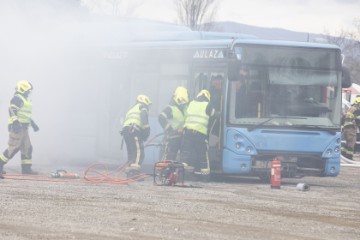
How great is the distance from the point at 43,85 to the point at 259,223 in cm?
1375

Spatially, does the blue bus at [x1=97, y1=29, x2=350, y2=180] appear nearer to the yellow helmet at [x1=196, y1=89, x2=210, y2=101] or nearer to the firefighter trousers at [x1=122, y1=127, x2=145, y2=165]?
the yellow helmet at [x1=196, y1=89, x2=210, y2=101]

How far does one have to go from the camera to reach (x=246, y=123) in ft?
61.5

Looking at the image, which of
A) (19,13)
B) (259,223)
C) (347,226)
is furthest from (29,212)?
(19,13)

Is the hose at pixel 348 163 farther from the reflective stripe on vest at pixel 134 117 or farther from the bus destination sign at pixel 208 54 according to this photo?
the reflective stripe on vest at pixel 134 117

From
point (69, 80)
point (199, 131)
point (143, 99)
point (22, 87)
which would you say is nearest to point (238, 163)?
point (199, 131)

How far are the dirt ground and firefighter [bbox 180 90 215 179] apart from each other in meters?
0.68

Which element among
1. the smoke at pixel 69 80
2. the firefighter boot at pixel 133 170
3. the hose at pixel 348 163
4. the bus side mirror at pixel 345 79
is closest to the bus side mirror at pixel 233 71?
the bus side mirror at pixel 345 79

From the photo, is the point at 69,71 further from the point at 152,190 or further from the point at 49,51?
the point at 152,190

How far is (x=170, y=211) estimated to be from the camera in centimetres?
1298

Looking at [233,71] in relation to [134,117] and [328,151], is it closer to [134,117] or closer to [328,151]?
[134,117]

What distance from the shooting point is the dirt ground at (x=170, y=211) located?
11.0 meters

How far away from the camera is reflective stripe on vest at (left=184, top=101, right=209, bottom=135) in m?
18.6

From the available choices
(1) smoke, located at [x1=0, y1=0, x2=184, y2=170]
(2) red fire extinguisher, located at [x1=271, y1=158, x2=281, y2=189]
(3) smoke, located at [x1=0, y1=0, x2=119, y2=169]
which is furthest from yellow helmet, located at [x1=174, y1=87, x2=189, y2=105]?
(3) smoke, located at [x1=0, y1=0, x2=119, y2=169]

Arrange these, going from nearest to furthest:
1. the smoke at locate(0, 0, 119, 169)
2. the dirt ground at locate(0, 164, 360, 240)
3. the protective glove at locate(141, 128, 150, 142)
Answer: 1. the dirt ground at locate(0, 164, 360, 240)
2. the protective glove at locate(141, 128, 150, 142)
3. the smoke at locate(0, 0, 119, 169)
